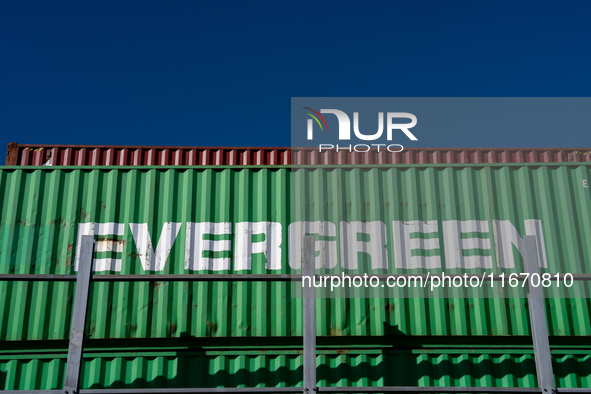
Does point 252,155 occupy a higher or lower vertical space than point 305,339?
higher

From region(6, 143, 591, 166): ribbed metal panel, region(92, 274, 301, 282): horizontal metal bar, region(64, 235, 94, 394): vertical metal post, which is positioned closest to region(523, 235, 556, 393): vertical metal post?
region(92, 274, 301, 282): horizontal metal bar

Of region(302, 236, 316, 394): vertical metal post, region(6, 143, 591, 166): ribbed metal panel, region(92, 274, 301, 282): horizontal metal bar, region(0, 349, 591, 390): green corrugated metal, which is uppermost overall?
region(6, 143, 591, 166): ribbed metal panel

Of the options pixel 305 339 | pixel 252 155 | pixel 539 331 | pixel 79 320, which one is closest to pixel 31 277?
pixel 79 320

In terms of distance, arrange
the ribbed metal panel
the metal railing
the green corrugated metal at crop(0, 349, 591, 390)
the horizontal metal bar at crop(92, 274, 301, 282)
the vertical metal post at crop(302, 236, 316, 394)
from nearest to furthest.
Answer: the metal railing, the vertical metal post at crop(302, 236, 316, 394), the horizontal metal bar at crop(92, 274, 301, 282), the green corrugated metal at crop(0, 349, 591, 390), the ribbed metal panel

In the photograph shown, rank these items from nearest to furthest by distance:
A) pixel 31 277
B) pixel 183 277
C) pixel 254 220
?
pixel 31 277
pixel 183 277
pixel 254 220

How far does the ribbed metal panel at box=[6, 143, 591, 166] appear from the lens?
10.7 meters

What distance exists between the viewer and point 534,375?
6535 millimetres

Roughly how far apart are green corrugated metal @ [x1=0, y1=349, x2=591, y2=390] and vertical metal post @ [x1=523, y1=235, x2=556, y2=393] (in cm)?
168

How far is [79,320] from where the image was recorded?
4883 millimetres

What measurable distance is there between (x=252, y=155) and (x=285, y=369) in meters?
6.10

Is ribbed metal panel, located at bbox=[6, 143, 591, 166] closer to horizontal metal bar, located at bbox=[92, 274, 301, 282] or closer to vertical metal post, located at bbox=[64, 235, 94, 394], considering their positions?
horizontal metal bar, located at bbox=[92, 274, 301, 282]

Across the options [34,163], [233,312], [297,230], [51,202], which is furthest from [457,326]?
[34,163]

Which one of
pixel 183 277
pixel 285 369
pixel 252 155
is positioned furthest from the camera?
pixel 252 155

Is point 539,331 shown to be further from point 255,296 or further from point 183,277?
point 183,277
